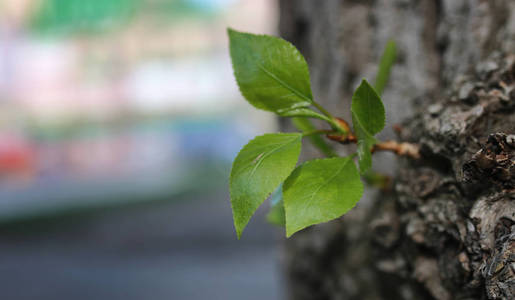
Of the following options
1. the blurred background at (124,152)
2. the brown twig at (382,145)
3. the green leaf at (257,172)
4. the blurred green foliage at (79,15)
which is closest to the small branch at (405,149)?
the brown twig at (382,145)

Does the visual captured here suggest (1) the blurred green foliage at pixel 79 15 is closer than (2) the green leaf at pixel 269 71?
No

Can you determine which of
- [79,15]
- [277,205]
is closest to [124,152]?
[79,15]

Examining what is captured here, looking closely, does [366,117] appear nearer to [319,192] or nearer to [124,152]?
[319,192]

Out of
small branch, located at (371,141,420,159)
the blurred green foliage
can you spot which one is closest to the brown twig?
small branch, located at (371,141,420,159)

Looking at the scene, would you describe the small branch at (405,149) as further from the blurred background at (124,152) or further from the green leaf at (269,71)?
the blurred background at (124,152)

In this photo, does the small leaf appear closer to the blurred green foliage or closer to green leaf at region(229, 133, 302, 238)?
green leaf at region(229, 133, 302, 238)

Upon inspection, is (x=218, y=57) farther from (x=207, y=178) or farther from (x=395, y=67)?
(x=395, y=67)
